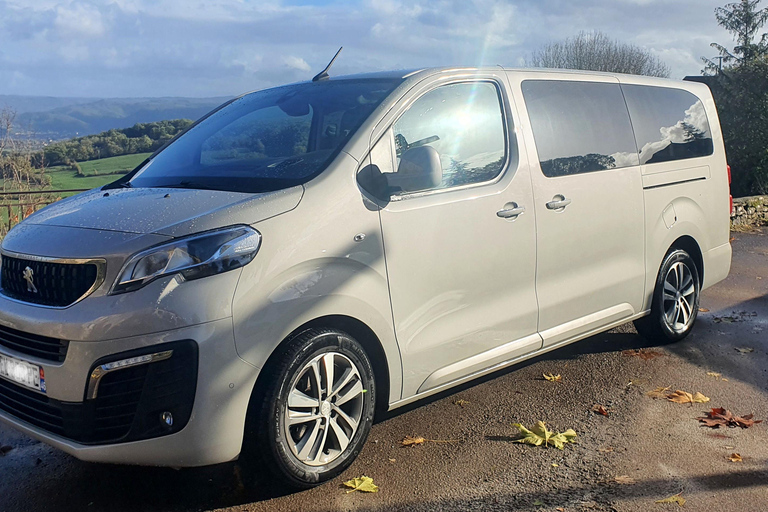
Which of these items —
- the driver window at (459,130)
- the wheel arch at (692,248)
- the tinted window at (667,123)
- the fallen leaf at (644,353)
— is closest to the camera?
the driver window at (459,130)

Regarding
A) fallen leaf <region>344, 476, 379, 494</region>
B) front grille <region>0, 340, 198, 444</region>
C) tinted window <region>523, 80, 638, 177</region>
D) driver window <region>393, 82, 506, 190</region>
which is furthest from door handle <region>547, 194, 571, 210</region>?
front grille <region>0, 340, 198, 444</region>

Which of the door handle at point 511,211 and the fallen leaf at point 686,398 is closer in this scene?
the door handle at point 511,211

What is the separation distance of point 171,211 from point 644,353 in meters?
3.84

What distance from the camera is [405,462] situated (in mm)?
3643

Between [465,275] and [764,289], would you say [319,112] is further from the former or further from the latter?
[764,289]

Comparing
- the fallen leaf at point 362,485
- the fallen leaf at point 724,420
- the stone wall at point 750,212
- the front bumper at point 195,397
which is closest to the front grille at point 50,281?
the front bumper at point 195,397

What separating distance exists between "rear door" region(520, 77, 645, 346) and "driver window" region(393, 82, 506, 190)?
0.95 ft

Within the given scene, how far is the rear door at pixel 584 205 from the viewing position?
14.2ft

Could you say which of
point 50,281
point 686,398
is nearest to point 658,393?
point 686,398

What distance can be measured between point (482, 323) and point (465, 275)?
1.06ft

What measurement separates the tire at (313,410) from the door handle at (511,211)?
117 cm

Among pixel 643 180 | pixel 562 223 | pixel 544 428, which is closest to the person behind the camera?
pixel 544 428

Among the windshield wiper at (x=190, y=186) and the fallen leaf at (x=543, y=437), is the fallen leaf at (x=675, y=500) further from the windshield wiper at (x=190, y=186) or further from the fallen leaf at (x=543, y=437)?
the windshield wiper at (x=190, y=186)

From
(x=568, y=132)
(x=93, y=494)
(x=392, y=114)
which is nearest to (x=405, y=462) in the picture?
(x=93, y=494)
